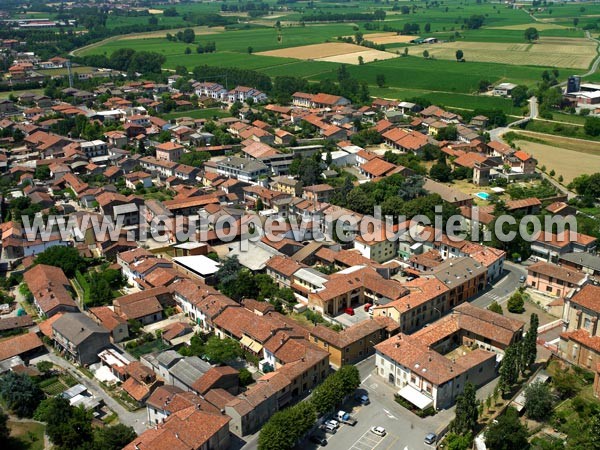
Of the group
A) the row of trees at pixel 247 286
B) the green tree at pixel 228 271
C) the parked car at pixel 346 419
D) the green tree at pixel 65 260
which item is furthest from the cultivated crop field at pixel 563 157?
the green tree at pixel 65 260

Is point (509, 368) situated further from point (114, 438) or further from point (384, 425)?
point (114, 438)

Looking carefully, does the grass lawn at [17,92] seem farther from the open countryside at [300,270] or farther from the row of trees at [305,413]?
the row of trees at [305,413]

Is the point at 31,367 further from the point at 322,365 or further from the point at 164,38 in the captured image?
the point at 164,38

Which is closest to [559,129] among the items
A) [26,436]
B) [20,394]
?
[20,394]

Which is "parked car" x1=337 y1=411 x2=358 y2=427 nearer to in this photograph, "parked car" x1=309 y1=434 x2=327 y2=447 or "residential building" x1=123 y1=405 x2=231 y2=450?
"parked car" x1=309 y1=434 x2=327 y2=447

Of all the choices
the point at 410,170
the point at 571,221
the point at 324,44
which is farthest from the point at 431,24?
the point at 571,221

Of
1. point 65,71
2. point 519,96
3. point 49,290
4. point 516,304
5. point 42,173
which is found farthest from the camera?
point 65,71

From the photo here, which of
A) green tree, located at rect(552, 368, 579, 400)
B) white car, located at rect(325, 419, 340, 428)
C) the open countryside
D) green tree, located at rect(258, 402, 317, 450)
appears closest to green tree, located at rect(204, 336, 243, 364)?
the open countryside
